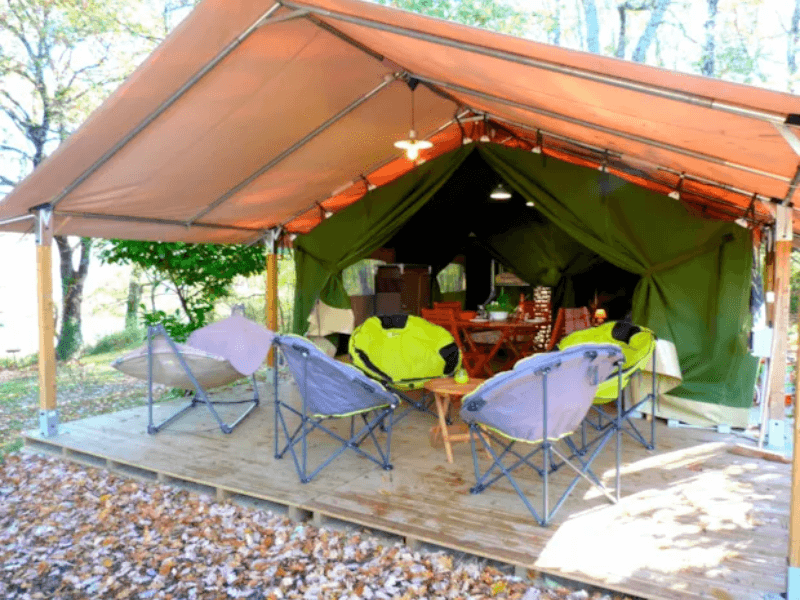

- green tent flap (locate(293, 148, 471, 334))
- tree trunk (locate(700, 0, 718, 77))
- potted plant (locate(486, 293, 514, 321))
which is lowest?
potted plant (locate(486, 293, 514, 321))

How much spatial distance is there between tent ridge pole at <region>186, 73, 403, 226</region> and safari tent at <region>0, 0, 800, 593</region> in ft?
0.08

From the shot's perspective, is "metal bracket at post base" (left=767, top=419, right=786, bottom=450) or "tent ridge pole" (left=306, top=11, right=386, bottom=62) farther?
"metal bracket at post base" (left=767, top=419, right=786, bottom=450)

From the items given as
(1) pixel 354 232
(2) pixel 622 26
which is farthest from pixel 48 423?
(2) pixel 622 26

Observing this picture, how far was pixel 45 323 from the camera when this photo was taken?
15.3 ft

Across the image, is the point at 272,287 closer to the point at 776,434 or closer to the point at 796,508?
the point at 776,434

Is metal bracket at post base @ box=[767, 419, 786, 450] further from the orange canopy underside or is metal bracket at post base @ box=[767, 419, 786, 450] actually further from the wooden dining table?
the wooden dining table

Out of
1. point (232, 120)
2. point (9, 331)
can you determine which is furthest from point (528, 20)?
point (9, 331)

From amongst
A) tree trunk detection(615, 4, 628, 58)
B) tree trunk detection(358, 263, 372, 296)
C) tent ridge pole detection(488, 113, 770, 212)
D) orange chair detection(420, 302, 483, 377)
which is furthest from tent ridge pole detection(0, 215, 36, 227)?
tree trunk detection(615, 4, 628, 58)

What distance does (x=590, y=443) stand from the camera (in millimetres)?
3961

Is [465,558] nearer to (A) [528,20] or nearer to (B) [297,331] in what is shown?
(B) [297,331]

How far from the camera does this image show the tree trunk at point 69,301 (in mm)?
10398

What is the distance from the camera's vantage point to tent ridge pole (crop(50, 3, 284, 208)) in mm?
3321

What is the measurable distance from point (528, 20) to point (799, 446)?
614 inches

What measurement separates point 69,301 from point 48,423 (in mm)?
6789
